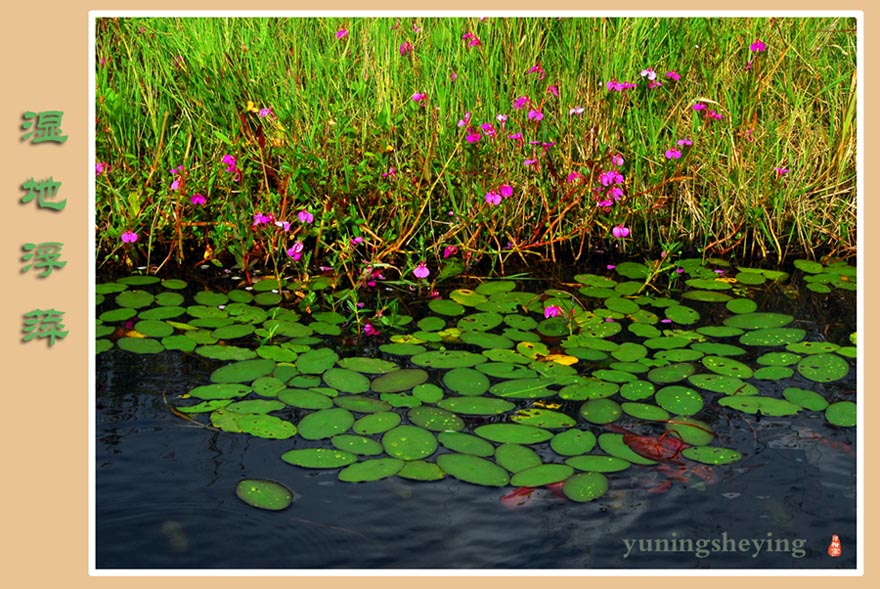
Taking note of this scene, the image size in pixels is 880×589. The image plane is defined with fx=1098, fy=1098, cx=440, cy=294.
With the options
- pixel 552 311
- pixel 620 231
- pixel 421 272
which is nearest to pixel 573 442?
pixel 552 311

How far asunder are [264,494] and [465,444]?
590 mm

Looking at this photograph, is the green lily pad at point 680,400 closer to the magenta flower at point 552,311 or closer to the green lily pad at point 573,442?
the green lily pad at point 573,442

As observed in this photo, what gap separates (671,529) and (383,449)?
2.71 ft

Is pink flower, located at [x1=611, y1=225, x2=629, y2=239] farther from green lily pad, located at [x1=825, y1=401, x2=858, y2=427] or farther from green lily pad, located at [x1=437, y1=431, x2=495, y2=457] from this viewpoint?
green lily pad, located at [x1=437, y1=431, x2=495, y2=457]

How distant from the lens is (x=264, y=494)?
2916 millimetres

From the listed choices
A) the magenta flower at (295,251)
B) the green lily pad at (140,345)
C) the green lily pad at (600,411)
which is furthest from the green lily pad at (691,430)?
the green lily pad at (140,345)

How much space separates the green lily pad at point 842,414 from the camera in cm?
328

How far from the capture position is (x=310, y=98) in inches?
184

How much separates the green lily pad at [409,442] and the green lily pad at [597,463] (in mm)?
394

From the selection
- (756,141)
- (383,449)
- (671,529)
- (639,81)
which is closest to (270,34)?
(639,81)

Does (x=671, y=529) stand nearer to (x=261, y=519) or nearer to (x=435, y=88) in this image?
(x=261, y=519)

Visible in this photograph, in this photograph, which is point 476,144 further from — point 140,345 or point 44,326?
point 44,326

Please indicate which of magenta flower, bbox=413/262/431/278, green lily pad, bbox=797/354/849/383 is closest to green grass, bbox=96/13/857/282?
magenta flower, bbox=413/262/431/278

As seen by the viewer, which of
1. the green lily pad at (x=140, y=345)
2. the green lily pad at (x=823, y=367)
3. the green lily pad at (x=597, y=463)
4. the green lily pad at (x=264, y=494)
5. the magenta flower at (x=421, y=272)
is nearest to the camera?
the green lily pad at (x=264, y=494)
